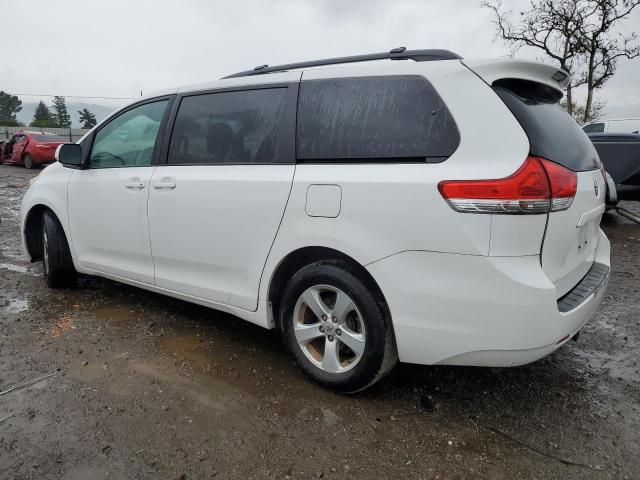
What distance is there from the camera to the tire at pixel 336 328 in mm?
2422

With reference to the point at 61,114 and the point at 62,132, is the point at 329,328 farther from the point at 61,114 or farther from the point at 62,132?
the point at 61,114

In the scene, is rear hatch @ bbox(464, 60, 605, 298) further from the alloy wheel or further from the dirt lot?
the alloy wheel

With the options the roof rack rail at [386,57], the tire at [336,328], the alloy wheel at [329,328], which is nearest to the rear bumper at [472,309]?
the tire at [336,328]

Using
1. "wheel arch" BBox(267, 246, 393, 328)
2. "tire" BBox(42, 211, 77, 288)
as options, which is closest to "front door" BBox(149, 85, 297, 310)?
"wheel arch" BBox(267, 246, 393, 328)

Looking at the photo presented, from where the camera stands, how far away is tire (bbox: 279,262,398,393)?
7.95ft

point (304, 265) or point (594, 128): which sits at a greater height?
point (594, 128)

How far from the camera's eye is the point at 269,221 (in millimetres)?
2719

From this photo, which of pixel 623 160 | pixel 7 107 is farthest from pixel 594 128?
pixel 7 107

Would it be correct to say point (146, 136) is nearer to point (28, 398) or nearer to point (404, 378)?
point (28, 398)

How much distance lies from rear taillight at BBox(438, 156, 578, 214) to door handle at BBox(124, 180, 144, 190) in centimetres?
218

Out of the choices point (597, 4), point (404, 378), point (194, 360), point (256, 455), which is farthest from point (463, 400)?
point (597, 4)

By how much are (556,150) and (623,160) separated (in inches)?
255

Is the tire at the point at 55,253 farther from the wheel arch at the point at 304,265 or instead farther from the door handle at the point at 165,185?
the wheel arch at the point at 304,265

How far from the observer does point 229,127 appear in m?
3.08
